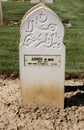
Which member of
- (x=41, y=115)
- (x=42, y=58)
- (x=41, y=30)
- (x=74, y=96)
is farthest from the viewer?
(x=74, y=96)

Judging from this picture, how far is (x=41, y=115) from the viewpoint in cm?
597

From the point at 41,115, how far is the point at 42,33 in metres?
1.17

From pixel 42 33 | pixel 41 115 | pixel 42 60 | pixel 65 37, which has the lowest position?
pixel 41 115

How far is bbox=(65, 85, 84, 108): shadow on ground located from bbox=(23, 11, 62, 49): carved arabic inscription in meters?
1.05

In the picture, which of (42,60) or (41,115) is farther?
(41,115)

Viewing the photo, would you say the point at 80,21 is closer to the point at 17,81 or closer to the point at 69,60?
the point at 69,60

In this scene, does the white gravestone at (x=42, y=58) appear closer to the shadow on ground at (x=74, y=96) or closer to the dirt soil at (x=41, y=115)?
the dirt soil at (x=41, y=115)

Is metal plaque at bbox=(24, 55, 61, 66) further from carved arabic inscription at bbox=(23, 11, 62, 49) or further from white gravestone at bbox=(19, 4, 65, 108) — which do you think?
carved arabic inscription at bbox=(23, 11, 62, 49)

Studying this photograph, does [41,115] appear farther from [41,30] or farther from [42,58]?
[41,30]

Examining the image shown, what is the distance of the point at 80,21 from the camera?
496 inches

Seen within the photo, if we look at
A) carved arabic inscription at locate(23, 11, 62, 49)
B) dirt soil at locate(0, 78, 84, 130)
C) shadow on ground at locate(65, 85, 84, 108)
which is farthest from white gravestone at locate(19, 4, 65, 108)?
shadow on ground at locate(65, 85, 84, 108)

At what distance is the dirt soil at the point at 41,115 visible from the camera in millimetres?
5754

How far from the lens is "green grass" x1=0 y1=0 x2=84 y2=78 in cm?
805

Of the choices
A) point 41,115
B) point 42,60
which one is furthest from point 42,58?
point 41,115
